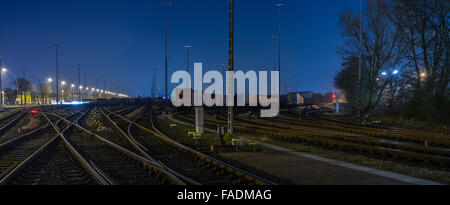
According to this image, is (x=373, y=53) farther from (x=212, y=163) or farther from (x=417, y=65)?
(x=212, y=163)

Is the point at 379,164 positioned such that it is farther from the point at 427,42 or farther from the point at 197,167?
the point at 427,42

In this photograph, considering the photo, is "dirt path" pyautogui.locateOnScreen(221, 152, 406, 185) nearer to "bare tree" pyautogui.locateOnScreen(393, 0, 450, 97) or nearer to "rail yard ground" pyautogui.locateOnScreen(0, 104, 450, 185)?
"rail yard ground" pyautogui.locateOnScreen(0, 104, 450, 185)

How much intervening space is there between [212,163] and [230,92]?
4822 mm

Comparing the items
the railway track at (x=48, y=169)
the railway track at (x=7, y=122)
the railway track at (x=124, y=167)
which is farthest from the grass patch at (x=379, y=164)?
the railway track at (x=7, y=122)

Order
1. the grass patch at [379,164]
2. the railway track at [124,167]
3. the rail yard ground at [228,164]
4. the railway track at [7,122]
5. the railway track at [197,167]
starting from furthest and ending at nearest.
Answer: the railway track at [7,122], the grass patch at [379,164], the rail yard ground at [228,164], the railway track at [124,167], the railway track at [197,167]

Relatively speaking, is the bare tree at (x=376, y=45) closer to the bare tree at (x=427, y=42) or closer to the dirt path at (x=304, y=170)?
the bare tree at (x=427, y=42)

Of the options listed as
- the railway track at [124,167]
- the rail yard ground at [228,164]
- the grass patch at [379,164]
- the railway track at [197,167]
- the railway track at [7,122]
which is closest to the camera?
the railway track at [197,167]

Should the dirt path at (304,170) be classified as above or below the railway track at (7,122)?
below

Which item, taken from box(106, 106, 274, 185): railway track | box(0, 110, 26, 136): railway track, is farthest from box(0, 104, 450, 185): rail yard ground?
box(0, 110, 26, 136): railway track

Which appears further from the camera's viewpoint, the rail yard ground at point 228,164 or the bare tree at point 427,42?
the bare tree at point 427,42

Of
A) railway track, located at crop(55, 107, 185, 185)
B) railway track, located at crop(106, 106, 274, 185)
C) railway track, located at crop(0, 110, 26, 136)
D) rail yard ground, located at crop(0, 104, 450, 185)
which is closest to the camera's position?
railway track, located at crop(106, 106, 274, 185)

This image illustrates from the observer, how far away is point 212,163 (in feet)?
34.1

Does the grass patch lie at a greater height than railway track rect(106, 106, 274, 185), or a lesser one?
lesser

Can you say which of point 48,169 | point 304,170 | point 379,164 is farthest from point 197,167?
point 379,164
